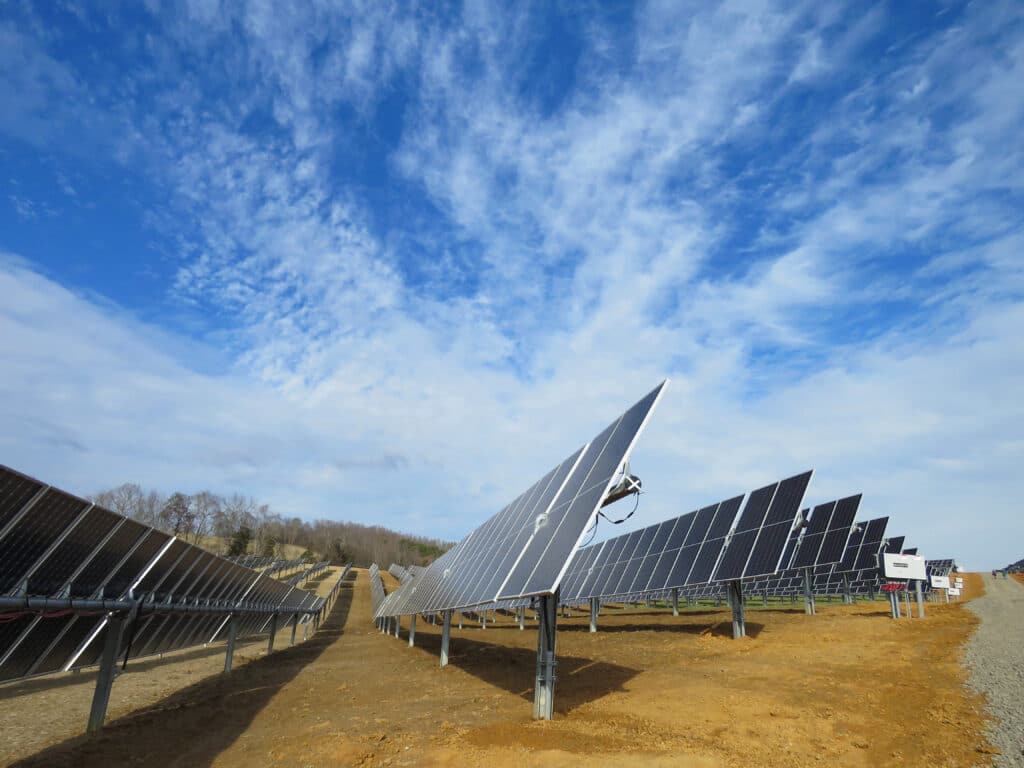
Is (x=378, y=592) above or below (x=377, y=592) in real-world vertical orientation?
above

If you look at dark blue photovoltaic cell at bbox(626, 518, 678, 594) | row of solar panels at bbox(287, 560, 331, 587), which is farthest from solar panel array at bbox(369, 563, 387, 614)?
dark blue photovoltaic cell at bbox(626, 518, 678, 594)

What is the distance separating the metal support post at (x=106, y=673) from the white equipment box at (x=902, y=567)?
29.1 meters

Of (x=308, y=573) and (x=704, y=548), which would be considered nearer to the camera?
(x=704, y=548)

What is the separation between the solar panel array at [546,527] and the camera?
11113 millimetres

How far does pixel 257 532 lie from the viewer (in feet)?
434

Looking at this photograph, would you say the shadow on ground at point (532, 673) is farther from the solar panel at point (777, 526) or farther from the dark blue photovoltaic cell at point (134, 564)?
the dark blue photovoltaic cell at point (134, 564)

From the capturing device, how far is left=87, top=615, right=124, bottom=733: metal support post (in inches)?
481

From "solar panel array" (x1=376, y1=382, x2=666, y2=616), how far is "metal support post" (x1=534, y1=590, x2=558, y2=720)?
2.44 feet

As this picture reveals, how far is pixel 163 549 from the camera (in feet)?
43.1

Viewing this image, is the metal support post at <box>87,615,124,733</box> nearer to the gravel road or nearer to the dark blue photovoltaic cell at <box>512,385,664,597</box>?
the dark blue photovoltaic cell at <box>512,385,664,597</box>

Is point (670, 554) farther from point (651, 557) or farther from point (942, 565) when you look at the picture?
point (942, 565)

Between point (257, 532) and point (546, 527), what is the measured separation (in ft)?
447

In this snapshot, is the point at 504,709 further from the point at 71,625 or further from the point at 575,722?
the point at 71,625

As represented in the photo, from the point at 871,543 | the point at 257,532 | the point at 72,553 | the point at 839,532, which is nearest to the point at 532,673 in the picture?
the point at 72,553
